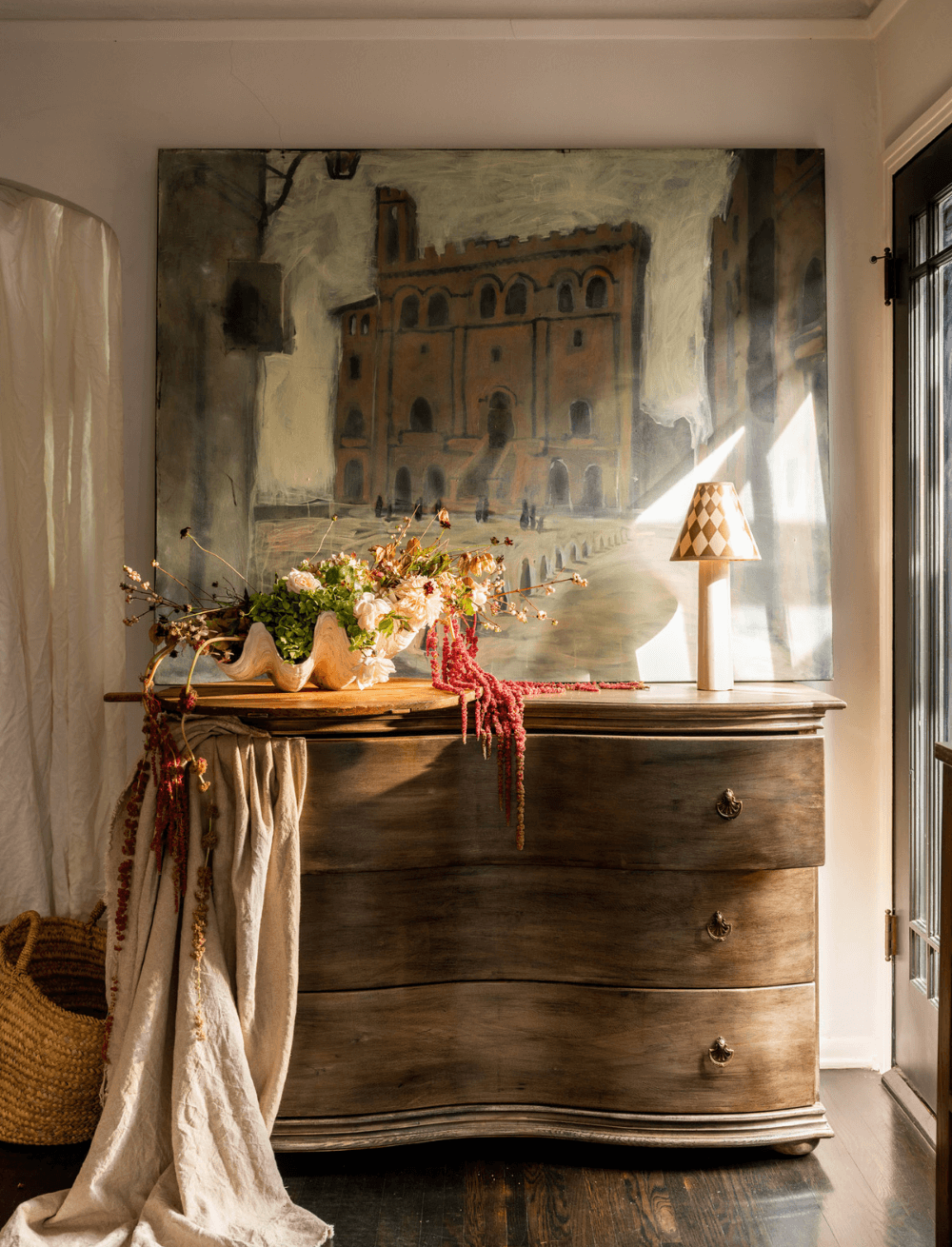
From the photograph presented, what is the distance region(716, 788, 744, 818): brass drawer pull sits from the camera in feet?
6.56

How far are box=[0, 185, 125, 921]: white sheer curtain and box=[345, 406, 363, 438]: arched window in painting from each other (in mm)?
621

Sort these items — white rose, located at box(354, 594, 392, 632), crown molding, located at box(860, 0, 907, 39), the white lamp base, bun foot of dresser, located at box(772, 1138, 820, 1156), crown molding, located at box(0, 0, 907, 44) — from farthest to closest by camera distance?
crown molding, located at box(0, 0, 907, 44), crown molding, located at box(860, 0, 907, 39), the white lamp base, bun foot of dresser, located at box(772, 1138, 820, 1156), white rose, located at box(354, 594, 392, 632)

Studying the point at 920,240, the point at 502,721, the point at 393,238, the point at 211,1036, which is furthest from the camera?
the point at 393,238

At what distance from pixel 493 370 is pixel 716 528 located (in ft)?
2.50

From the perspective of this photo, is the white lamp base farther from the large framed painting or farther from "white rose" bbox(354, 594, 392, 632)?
"white rose" bbox(354, 594, 392, 632)

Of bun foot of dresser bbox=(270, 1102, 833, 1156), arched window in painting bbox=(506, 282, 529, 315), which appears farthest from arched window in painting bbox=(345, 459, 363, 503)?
bun foot of dresser bbox=(270, 1102, 833, 1156)

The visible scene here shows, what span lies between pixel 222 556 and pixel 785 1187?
202cm

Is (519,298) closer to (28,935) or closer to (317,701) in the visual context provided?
(317,701)

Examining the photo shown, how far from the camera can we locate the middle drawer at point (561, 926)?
78.7 inches

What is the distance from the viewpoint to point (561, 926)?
205 centimetres

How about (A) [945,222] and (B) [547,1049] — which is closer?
(B) [547,1049]

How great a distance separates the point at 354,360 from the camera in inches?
97.7

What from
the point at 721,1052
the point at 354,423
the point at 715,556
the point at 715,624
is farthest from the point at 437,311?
the point at 721,1052

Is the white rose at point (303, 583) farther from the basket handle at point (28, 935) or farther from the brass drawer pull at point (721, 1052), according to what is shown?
the brass drawer pull at point (721, 1052)
